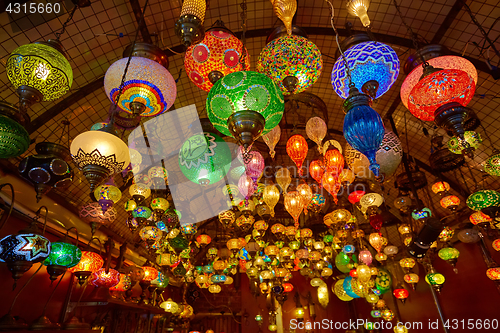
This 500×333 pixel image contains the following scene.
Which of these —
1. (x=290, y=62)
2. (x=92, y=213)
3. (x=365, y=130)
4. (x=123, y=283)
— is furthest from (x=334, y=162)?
(x=123, y=283)

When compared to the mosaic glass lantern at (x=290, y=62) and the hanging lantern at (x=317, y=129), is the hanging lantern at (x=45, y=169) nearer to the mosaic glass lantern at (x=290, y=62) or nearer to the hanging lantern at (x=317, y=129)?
the mosaic glass lantern at (x=290, y=62)

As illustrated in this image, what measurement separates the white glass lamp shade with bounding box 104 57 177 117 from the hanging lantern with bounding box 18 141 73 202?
97cm

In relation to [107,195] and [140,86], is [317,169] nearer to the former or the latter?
[140,86]

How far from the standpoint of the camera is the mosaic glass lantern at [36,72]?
1554 mm

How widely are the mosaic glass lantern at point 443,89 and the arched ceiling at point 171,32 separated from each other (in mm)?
1422

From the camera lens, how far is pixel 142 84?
5.37 feet

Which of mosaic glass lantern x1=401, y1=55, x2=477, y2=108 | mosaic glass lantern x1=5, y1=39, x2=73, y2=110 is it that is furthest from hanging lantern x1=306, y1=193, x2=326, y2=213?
mosaic glass lantern x1=5, y1=39, x2=73, y2=110

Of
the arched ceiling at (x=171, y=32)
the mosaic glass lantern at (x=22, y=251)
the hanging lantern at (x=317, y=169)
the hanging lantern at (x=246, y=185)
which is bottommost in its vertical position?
the mosaic glass lantern at (x=22, y=251)

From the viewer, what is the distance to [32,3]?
7.89 ft

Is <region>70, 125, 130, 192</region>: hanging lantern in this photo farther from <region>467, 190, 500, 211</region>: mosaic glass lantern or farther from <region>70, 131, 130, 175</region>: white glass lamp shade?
<region>467, 190, 500, 211</region>: mosaic glass lantern

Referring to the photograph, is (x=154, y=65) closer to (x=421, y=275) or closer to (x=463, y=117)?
(x=463, y=117)

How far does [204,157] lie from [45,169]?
4.33ft

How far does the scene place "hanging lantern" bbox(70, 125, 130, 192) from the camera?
5.16 ft

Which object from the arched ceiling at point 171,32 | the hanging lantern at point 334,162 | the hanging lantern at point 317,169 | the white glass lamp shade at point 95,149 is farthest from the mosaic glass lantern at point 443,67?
the white glass lamp shade at point 95,149
